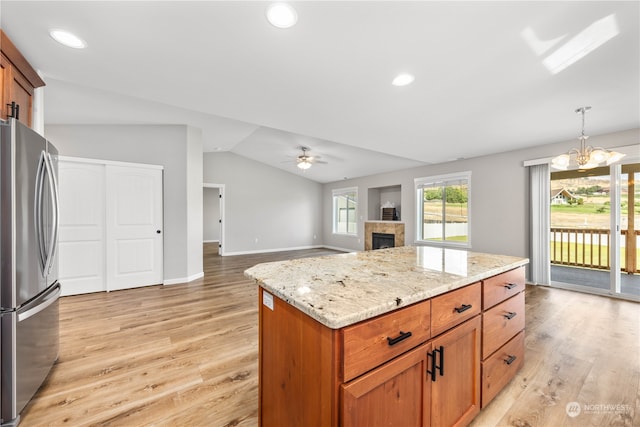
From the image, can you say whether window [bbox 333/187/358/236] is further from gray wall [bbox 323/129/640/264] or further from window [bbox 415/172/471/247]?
gray wall [bbox 323/129/640/264]

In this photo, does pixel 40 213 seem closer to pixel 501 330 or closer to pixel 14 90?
pixel 14 90

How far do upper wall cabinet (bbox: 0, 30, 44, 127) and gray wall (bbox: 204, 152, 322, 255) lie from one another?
16.2ft

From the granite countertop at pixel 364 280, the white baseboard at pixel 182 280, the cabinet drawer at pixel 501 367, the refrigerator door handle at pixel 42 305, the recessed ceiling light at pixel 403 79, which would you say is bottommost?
the white baseboard at pixel 182 280

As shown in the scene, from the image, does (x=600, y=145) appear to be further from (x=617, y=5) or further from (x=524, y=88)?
(x=617, y=5)

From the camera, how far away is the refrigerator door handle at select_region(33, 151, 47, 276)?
1618 millimetres

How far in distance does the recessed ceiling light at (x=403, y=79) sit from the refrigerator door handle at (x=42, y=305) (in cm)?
320

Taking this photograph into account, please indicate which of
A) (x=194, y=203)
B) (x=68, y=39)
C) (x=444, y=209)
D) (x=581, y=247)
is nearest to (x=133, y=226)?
(x=194, y=203)

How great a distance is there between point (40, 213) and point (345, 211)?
764cm

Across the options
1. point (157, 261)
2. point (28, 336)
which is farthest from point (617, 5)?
point (157, 261)

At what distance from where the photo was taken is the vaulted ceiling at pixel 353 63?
1664 millimetres

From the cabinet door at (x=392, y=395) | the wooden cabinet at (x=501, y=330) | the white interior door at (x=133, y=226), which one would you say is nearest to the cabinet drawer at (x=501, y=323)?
the wooden cabinet at (x=501, y=330)

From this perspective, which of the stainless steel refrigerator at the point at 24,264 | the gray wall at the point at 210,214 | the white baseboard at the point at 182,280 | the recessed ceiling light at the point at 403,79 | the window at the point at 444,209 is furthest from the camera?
the gray wall at the point at 210,214

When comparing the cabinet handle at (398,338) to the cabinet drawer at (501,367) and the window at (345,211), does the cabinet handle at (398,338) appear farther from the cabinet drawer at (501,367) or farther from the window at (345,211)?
the window at (345,211)

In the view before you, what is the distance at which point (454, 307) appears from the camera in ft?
4.11
